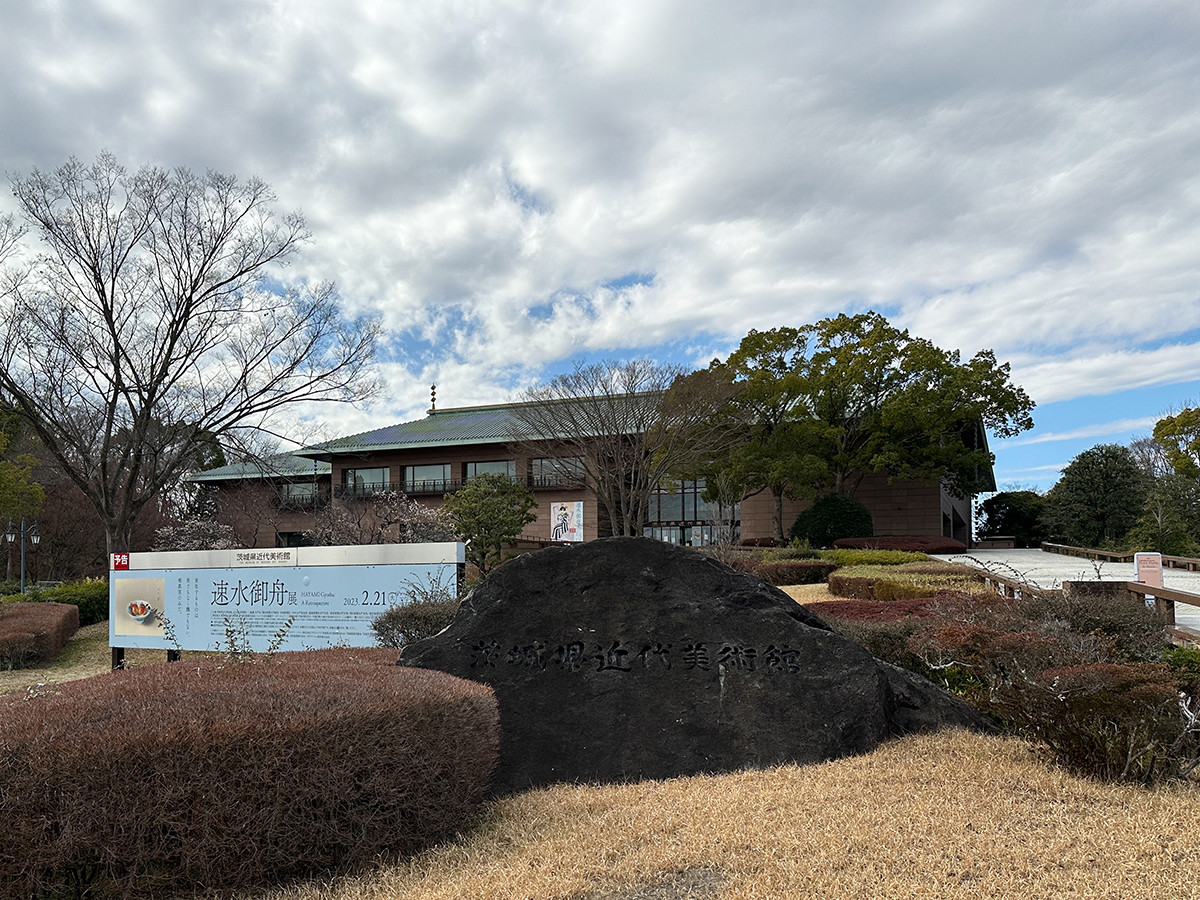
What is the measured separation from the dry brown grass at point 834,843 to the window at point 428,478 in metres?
40.7

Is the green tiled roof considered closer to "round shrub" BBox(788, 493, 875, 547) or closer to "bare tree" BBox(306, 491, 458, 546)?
"bare tree" BBox(306, 491, 458, 546)

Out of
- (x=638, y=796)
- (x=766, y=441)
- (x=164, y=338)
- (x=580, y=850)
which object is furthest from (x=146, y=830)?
(x=766, y=441)

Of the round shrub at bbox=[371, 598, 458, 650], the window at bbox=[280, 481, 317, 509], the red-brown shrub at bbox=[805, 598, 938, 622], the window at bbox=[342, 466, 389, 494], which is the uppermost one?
the window at bbox=[342, 466, 389, 494]

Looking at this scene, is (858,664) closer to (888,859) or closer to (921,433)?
(888,859)

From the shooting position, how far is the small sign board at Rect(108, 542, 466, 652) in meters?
11.7

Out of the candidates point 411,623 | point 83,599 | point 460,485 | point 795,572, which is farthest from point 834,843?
point 460,485

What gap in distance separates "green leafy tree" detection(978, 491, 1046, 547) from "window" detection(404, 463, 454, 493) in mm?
35320

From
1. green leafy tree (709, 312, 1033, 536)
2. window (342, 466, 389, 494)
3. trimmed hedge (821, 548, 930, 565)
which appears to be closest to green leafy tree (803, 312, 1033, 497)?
green leafy tree (709, 312, 1033, 536)

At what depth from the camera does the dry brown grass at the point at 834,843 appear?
3547 mm

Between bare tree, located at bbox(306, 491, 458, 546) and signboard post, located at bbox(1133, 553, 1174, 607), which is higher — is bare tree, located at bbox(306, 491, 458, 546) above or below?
above

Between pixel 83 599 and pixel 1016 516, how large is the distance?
53190 millimetres

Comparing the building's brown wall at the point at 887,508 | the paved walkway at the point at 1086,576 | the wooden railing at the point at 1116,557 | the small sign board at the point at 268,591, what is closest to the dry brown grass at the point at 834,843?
the small sign board at the point at 268,591

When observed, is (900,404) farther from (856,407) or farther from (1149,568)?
(1149,568)

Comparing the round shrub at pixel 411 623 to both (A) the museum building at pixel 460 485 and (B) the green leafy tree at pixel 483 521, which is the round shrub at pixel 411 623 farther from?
(A) the museum building at pixel 460 485
